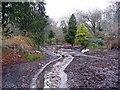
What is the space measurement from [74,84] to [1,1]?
5502 millimetres

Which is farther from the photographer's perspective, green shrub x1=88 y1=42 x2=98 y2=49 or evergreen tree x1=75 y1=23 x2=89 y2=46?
evergreen tree x1=75 y1=23 x2=89 y2=46

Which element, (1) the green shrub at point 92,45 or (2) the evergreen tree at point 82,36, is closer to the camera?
(1) the green shrub at point 92,45

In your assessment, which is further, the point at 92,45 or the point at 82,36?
the point at 82,36

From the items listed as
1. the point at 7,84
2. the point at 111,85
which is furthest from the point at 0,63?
the point at 111,85

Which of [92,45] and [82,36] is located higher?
[82,36]

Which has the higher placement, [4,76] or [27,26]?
[27,26]

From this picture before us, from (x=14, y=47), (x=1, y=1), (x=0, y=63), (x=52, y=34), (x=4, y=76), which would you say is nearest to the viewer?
(x=4, y=76)

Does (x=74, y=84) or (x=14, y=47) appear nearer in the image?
(x=74, y=84)

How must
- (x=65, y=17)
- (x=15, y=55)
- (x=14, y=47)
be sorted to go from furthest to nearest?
(x=65, y=17) < (x=14, y=47) < (x=15, y=55)

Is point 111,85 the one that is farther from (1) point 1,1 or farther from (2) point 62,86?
(1) point 1,1

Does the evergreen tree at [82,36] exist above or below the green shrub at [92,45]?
above

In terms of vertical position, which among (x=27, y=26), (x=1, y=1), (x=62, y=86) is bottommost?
(x=62, y=86)

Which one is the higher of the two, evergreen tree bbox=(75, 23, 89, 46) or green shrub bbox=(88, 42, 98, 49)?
evergreen tree bbox=(75, 23, 89, 46)

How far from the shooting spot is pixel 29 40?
23.3 m
